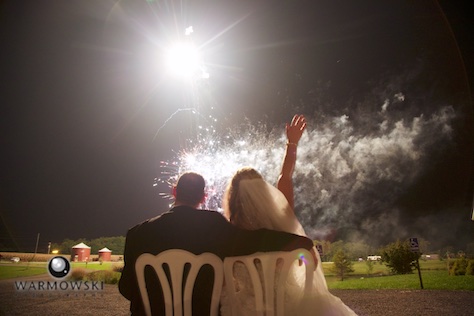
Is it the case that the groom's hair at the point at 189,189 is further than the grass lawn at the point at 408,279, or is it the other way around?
the grass lawn at the point at 408,279

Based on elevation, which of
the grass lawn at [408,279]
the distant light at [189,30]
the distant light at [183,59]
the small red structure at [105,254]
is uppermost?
the distant light at [189,30]

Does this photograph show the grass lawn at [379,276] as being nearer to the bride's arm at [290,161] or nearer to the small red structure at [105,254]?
the small red structure at [105,254]

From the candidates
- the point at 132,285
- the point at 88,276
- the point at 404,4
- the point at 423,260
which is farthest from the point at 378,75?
the point at 132,285

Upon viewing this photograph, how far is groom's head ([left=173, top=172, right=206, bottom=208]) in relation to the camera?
209 cm

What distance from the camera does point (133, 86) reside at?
22.0 m

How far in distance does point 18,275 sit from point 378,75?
33.4 m

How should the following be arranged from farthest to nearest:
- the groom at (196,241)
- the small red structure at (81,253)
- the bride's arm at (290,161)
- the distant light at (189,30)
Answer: the small red structure at (81,253) → the distant light at (189,30) → the bride's arm at (290,161) → the groom at (196,241)

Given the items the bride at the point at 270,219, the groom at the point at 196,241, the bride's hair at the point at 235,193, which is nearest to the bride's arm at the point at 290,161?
the bride at the point at 270,219

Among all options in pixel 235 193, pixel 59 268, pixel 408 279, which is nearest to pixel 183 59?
pixel 235 193

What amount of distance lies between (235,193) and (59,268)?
2274 cm

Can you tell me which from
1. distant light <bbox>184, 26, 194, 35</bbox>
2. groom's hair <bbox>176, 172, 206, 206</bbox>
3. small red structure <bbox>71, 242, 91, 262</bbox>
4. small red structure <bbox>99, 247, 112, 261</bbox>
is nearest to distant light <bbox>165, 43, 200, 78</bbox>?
distant light <bbox>184, 26, 194, 35</bbox>

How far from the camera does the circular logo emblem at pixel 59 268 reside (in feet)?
62.1

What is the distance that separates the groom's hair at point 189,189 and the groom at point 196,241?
0.13 m

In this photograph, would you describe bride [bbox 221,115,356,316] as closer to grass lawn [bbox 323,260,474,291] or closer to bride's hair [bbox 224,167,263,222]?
bride's hair [bbox 224,167,263,222]
